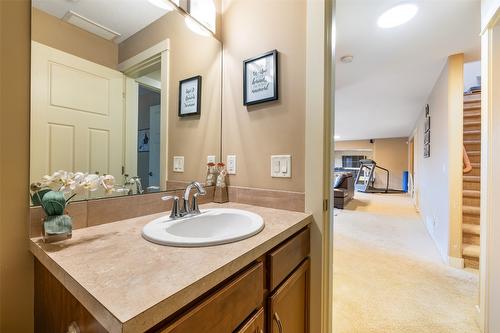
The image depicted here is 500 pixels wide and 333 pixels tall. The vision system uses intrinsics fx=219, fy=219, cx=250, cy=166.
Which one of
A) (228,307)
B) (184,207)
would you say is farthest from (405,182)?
(228,307)

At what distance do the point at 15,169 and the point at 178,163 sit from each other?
28.8 inches

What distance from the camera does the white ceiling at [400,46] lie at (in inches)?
67.0

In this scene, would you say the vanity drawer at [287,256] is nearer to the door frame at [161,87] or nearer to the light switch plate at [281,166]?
the light switch plate at [281,166]

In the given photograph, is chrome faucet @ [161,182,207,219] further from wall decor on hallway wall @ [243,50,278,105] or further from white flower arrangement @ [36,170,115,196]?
wall decor on hallway wall @ [243,50,278,105]

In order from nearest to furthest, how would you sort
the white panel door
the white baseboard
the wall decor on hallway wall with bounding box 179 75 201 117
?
1. the white panel door
2. the wall decor on hallway wall with bounding box 179 75 201 117
3. the white baseboard

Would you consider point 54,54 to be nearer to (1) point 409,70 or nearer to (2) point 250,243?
(2) point 250,243

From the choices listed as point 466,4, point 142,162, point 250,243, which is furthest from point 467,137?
point 142,162

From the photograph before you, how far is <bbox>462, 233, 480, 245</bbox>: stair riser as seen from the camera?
8.23ft

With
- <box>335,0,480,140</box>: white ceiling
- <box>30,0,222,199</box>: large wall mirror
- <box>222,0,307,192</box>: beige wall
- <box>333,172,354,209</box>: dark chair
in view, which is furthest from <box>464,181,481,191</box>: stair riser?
<box>30,0,222,199</box>: large wall mirror

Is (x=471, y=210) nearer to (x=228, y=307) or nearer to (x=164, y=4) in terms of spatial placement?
(x=228, y=307)

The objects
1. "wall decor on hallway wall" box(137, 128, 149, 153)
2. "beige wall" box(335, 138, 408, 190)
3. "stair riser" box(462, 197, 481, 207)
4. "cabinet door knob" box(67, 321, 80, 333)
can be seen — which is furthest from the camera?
"beige wall" box(335, 138, 408, 190)

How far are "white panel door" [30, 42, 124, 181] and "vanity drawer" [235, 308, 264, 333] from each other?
828mm

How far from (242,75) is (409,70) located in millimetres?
2596

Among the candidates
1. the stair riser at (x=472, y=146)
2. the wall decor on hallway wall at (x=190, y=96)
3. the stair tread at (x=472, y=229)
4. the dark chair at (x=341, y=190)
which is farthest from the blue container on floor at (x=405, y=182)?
the wall decor on hallway wall at (x=190, y=96)
